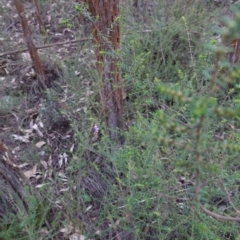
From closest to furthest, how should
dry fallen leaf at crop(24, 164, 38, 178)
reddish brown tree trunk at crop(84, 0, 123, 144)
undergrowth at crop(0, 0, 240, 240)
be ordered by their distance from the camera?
undergrowth at crop(0, 0, 240, 240) → reddish brown tree trunk at crop(84, 0, 123, 144) → dry fallen leaf at crop(24, 164, 38, 178)

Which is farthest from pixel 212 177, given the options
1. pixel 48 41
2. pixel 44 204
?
pixel 48 41

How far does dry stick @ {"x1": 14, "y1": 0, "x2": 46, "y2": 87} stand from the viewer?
2.74 metres

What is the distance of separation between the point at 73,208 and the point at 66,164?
0.49 meters

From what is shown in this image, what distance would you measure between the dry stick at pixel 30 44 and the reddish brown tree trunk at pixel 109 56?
812 millimetres

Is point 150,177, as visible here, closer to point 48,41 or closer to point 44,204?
point 44,204

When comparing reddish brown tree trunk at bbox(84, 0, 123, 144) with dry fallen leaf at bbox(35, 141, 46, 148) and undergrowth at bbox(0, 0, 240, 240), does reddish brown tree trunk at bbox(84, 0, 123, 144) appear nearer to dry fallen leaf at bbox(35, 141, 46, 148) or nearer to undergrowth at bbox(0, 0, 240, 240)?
undergrowth at bbox(0, 0, 240, 240)

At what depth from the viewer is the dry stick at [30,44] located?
2740mm

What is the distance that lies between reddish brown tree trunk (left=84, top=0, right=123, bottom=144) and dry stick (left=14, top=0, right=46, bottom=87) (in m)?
0.81

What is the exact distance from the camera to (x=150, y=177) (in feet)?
5.80

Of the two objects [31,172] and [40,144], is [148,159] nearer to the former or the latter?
[31,172]

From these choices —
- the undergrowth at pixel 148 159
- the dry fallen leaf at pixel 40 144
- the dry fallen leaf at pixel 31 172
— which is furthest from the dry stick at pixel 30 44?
the dry fallen leaf at pixel 31 172

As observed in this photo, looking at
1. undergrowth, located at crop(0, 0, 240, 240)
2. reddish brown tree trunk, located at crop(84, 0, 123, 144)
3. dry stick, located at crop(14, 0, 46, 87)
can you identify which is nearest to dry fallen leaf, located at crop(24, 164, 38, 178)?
undergrowth, located at crop(0, 0, 240, 240)

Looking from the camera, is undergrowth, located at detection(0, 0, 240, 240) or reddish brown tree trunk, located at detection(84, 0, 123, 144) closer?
undergrowth, located at detection(0, 0, 240, 240)

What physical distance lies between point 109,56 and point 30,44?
106cm
